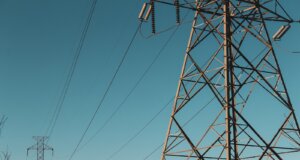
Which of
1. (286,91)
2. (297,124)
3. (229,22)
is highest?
(229,22)

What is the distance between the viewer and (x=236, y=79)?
19.1m

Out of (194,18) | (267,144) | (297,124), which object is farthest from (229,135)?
(194,18)

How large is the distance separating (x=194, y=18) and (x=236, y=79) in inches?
132

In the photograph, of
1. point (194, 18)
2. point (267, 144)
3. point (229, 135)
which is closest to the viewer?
point (229, 135)

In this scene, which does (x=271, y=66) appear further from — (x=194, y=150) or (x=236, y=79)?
(x=194, y=150)

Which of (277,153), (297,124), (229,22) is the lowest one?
(277,153)

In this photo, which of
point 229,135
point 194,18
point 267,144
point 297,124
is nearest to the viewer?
point 229,135

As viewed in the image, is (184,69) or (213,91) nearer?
(213,91)

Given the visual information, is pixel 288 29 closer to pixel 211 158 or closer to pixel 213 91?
pixel 213 91

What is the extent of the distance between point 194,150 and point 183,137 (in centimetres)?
99

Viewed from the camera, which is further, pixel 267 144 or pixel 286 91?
pixel 286 91

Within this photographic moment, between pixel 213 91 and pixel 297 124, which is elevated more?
pixel 213 91

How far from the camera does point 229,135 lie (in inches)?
613

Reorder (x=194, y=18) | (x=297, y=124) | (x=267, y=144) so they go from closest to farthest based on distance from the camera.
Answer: (x=267, y=144)
(x=297, y=124)
(x=194, y=18)
